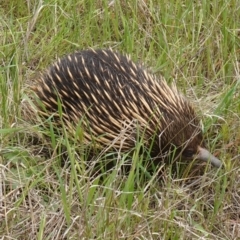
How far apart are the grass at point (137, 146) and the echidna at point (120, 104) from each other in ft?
0.22

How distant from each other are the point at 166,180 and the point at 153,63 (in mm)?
695

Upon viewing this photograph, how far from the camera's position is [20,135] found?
2.06 metres

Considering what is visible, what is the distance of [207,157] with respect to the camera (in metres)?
1.93

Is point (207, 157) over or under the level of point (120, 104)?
under

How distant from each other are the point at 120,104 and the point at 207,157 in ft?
0.99

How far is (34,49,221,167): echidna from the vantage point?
6.40ft

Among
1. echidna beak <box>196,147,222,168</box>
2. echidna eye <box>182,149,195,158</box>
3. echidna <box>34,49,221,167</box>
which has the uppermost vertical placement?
echidna <box>34,49,221,167</box>

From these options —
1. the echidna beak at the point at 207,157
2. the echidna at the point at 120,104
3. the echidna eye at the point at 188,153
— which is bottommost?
the echidna beak at the point at 207,157

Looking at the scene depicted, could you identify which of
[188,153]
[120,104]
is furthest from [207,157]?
[120,104]

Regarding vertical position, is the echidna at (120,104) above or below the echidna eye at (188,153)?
above

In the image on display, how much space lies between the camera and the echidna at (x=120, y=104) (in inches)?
76.7

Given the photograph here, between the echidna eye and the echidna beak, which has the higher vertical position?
the echidna eye

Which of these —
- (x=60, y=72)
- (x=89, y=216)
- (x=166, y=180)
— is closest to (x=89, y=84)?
(x=60, y=72)

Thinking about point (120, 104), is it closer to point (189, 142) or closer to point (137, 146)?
point (189, 142)
